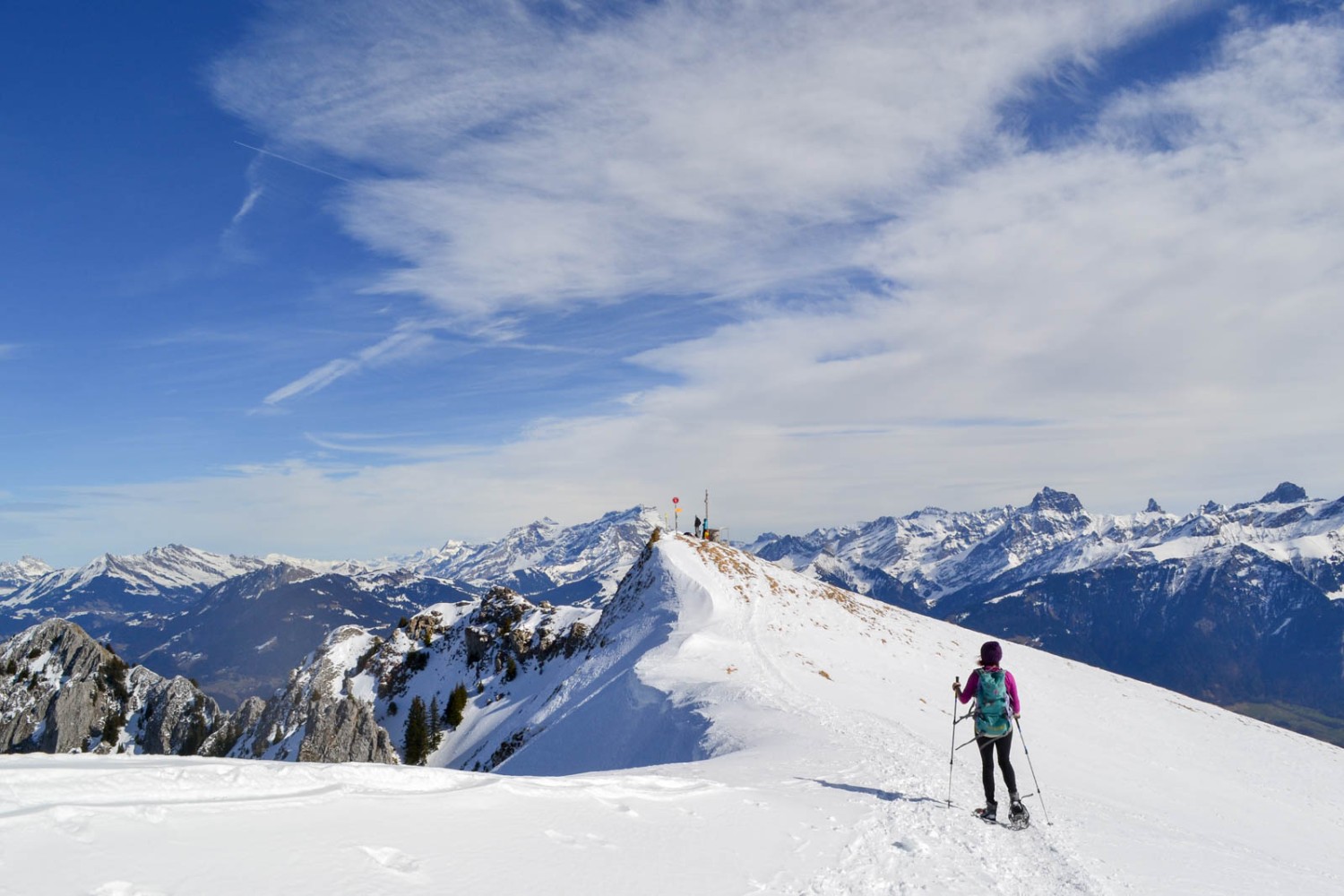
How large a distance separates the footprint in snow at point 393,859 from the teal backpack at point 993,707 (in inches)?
440

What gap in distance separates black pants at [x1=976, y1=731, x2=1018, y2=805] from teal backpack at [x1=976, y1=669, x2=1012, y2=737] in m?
0.12

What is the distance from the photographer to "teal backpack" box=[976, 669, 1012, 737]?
14.4m

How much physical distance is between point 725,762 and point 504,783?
8890mm

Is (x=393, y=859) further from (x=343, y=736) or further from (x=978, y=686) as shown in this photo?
(x=343, y=736)

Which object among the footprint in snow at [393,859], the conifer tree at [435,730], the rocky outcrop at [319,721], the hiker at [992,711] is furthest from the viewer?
the conifer tree at [435,730]

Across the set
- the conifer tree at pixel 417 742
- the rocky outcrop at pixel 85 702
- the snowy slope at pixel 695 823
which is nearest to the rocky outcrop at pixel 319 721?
the conifer tree at pixel 417 742

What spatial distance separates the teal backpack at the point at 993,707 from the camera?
47.1 feet

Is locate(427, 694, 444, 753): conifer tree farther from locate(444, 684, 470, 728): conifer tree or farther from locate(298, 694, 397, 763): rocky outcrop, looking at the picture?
locate(298, 694, 397, 763): rocky outcrop

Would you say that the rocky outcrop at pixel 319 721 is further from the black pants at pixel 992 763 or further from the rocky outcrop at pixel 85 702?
the black pants at pixel 992 763

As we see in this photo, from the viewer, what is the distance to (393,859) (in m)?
7.84

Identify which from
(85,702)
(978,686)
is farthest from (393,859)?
(85,702)

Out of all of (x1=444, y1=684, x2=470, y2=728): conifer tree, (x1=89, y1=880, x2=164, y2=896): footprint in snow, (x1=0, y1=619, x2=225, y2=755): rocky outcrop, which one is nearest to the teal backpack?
(x1=89, y1=880, x2=164, y2=896): footprint in snow

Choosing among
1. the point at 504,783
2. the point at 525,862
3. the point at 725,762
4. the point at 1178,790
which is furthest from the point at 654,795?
the point at 1178,790

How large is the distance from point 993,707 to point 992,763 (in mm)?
1131
